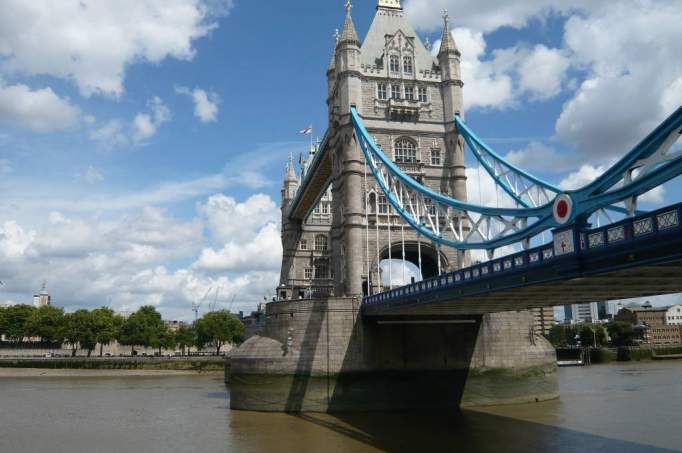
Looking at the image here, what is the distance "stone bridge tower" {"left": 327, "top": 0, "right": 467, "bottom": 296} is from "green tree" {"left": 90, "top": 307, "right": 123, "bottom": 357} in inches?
2243

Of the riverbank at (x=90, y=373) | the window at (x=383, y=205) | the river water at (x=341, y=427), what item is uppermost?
the window at (x=383, y=205)

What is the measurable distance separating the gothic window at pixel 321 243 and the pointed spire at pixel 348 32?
106ft

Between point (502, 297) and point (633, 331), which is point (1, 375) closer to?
point (502, 297)

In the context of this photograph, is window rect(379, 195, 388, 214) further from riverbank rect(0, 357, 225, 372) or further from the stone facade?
riverbank rect(0, 357, 225, 372)

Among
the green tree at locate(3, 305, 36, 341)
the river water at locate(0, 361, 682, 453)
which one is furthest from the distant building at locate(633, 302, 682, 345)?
the green tree at locate(3, 305, 36, 341)

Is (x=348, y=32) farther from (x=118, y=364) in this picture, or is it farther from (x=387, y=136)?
(x=118, y=364)

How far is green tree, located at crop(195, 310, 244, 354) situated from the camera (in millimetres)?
94250

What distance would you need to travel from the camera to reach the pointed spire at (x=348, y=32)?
43.6 m

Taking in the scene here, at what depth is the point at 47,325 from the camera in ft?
300

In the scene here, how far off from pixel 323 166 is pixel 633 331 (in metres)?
84.2

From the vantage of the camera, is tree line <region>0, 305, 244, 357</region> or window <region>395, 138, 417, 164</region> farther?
tree line <region>0, 305, 244, 357</region>

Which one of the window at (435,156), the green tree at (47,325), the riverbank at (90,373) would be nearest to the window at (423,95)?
the window at (435,156)

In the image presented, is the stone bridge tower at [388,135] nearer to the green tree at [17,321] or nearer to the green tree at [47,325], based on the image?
the green tree at [47,325]

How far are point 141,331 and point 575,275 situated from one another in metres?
84.2
